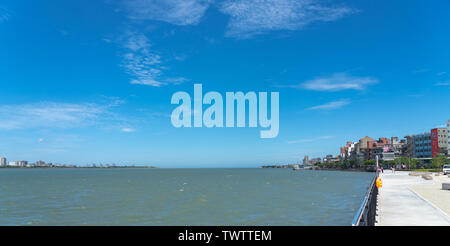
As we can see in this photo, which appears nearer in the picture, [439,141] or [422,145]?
[439,141]

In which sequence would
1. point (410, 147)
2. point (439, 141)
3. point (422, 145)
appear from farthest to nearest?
point (410, 147)
point (422, 145)
point (439, 141)

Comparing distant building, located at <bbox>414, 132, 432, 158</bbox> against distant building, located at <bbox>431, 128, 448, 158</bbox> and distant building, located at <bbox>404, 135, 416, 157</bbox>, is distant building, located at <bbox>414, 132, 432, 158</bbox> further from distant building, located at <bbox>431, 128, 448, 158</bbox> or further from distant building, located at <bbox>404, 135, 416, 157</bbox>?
distant building, located at <bbox>404, 135, 416, 157</bbox>

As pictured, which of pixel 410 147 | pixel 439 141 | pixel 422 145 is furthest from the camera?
pixel 410 147

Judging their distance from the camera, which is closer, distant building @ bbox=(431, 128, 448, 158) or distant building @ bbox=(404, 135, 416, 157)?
distant building @ bbox=(431, 128, 448, 158)

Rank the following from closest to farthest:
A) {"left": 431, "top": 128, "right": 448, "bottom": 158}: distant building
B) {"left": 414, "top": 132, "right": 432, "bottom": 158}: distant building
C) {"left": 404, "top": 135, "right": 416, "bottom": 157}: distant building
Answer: {"left": 431, "top": 128, "right": 448, "bottom": 158}: distant building
{"left": 414, "top": 132, "right": 432, "bottom": 158}: distant building
{"left": 404, "top": 135, "right": 416, "bottom": 157}: distant building

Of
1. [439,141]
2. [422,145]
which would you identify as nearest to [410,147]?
[422,145]

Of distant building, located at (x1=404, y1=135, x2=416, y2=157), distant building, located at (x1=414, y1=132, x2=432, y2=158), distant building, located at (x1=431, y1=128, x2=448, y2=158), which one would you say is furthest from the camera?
distant building, located at (x1=404, y1=135, x2=416, y2=157)

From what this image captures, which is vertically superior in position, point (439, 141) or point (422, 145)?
point (439, 141)

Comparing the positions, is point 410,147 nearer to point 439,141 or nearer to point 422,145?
point 422,145

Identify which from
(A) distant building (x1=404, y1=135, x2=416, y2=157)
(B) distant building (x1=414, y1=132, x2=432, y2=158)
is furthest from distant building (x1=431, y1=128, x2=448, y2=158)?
(A) distant building (x1=404, y1=135, x2=416, y2=157)
